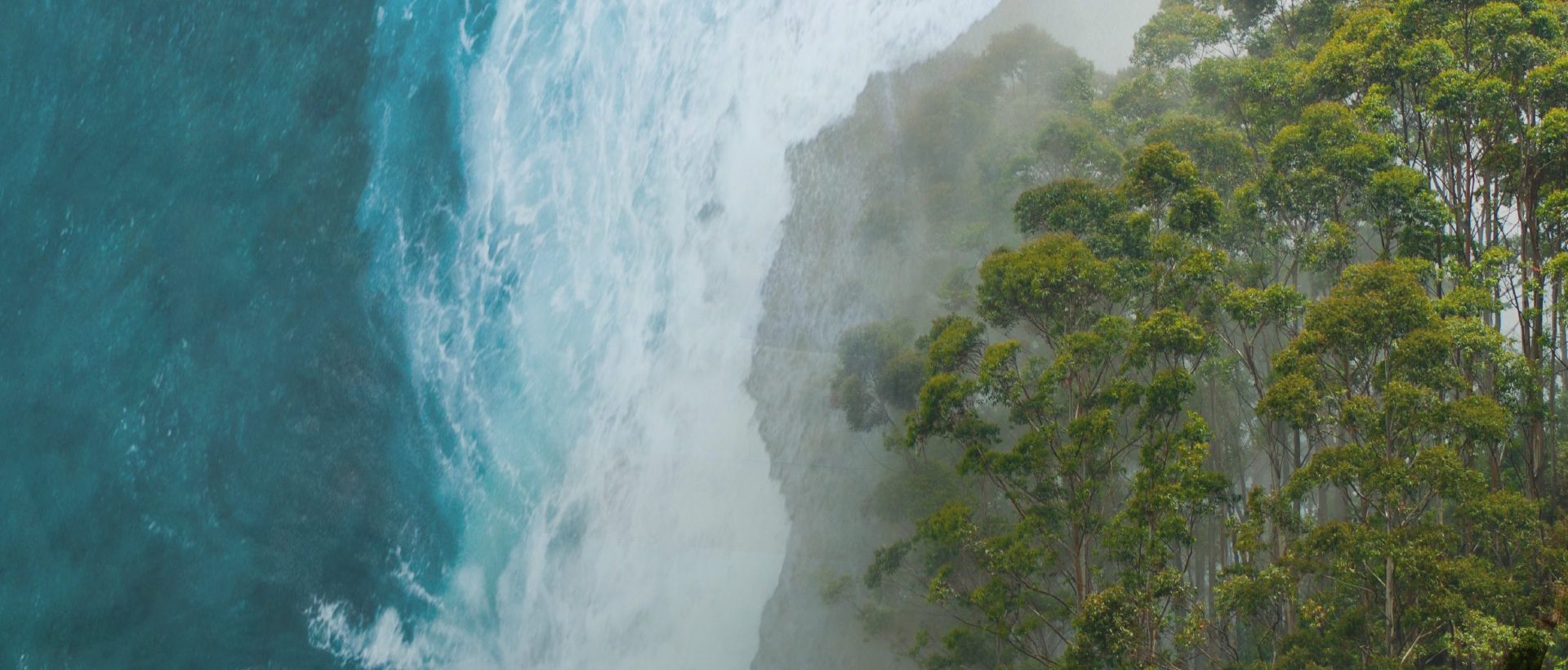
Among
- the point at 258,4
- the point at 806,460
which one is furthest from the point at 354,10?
the point at 806,460

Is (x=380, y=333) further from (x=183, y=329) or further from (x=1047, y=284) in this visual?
(x=1047, y=284)

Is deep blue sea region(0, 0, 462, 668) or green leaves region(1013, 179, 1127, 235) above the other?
green leaves region(1013, 179, 1127, 235)

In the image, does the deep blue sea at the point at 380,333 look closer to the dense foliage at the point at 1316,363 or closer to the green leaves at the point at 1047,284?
the dense foliage at the point at 1316,363

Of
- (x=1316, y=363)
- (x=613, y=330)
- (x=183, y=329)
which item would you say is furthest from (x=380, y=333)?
(x=1316, y=363)

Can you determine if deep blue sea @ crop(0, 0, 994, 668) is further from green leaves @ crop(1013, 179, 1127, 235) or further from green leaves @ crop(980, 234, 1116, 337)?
green leaves @ crop(1013, 179, 1127, 235)

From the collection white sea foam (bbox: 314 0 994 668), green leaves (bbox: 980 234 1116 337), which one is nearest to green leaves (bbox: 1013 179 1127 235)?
green leaves (bbox: 980 234 1116 337)
